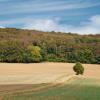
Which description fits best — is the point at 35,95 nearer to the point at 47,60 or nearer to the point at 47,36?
the point at 47,60

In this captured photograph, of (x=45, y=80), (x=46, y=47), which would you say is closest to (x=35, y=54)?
(x=46, y=47)

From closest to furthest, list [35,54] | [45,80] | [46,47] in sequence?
[45,80]
[35,54]
[46,47]

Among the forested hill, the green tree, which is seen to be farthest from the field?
the forested hill

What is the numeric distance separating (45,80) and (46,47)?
33557mm

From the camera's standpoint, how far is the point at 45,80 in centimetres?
3616

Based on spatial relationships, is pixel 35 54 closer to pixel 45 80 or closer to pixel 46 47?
pixel 46 47

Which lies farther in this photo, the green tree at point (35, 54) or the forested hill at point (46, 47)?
the forested hill at point (46, 47)

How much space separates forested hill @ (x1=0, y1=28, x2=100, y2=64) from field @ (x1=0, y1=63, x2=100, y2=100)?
4486 mm

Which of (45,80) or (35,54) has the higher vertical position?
(35,54)

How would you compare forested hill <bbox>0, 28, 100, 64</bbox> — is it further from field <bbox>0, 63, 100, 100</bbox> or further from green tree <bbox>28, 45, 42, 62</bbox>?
field <bbox>0, 63, 100, 100</bbox>

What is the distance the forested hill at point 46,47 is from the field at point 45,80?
4486 mm

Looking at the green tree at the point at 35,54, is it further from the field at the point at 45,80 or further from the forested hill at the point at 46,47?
the field at the point at 45,80

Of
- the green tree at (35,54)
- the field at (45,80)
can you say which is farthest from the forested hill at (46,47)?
the field at (45,80)

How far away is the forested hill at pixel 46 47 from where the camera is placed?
216 ft
